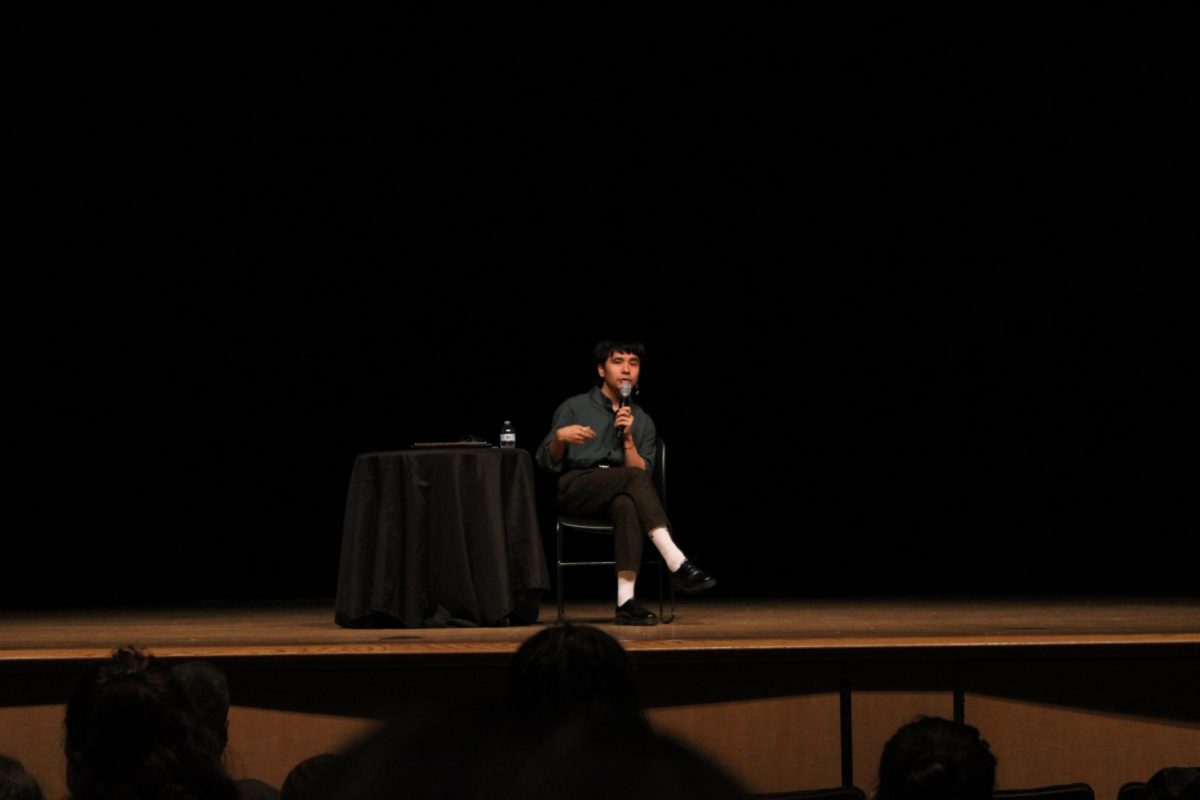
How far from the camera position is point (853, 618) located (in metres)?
4.43

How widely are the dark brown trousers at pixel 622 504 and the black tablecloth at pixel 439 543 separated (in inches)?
8.6

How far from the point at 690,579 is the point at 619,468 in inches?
17.3

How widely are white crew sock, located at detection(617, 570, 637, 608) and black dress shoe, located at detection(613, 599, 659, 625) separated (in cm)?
7

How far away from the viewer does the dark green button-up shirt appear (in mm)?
4797

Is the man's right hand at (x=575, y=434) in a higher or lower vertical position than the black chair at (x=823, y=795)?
higher

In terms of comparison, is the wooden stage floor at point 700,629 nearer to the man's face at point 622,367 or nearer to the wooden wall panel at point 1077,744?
the wooden wall panel at point 1077,744

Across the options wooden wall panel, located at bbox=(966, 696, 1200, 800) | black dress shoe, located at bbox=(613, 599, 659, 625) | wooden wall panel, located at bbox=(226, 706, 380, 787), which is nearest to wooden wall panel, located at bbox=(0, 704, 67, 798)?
wooden wall panel, located at bbox=(226, 706, 380, 787)

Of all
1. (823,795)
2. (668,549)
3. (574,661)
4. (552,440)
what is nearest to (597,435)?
(552,440)

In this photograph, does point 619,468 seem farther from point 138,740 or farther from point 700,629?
point 138,740

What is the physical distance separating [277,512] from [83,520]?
83cm

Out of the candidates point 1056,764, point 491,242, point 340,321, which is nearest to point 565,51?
point 491,242

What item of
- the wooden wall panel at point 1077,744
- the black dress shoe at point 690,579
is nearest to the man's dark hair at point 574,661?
the wooden wall panel at point 1077,744

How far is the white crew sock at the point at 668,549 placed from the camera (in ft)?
14.7

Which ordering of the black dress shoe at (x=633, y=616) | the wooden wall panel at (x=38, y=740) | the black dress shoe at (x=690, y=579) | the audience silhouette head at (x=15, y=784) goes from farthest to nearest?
the black dress shoe at (x=690, y=579), the black dress shoe at (x=633, y=616), the wooden wall panel at (x=38, y=740), the audience silhouette head at (x=15, y=784)
